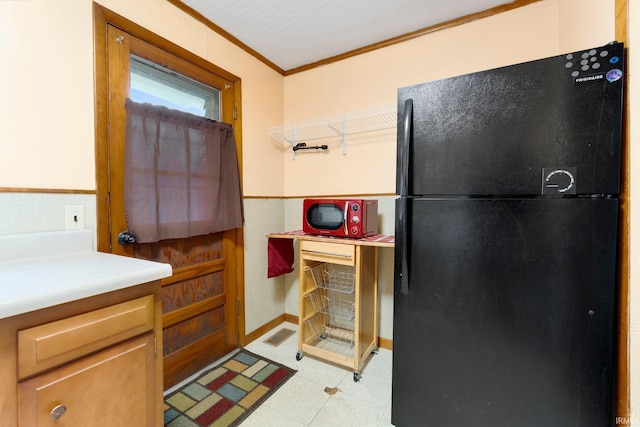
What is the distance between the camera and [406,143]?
1189mm

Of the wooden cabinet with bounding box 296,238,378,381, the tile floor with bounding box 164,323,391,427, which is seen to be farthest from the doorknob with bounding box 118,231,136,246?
the tile floor with bounding box 164,323,391,427

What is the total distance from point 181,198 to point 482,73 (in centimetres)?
167

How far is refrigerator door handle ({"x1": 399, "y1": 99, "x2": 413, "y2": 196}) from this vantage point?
119 cm

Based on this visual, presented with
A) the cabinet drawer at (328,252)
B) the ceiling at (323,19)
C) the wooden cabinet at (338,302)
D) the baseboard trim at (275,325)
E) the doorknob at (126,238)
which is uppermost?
the ceiling at (323,19)

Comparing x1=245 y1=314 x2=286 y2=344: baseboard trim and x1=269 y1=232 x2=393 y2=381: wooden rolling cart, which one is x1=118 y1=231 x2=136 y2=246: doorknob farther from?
x1=245 y1=314 x2=286 y2=344: baseboard trim

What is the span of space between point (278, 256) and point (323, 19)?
1751 millimetres

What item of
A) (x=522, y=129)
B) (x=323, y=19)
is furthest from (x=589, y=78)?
(x=323, y=19)

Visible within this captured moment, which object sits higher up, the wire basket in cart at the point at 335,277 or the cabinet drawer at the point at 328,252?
the cabinet drawer at the point at 328,252

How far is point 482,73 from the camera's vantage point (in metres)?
1.07

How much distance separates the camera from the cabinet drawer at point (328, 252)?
1.74 metres

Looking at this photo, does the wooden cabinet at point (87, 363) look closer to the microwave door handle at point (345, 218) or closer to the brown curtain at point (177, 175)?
the brown curtain at point (177, 175)

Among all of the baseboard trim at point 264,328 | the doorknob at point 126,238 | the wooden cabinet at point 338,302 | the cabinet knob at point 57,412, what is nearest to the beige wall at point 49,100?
the doorknob at point 126,238

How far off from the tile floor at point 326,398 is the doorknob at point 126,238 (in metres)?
1.12

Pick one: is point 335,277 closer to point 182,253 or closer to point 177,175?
point 182,253
